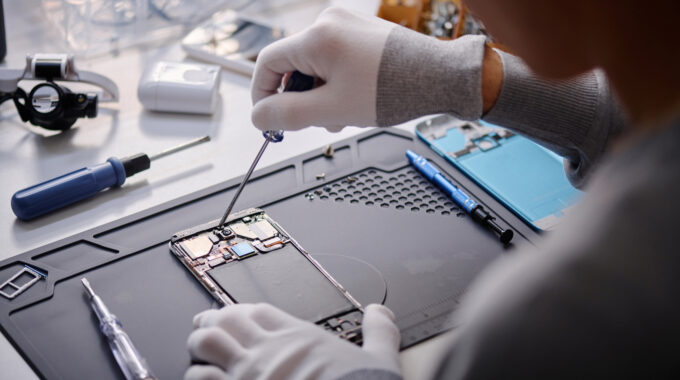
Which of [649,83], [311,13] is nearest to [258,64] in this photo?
[649,83]

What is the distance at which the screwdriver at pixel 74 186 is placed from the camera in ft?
3.17

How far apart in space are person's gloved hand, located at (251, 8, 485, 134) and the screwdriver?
24 cm

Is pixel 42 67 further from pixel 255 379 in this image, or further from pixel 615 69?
pixel 615 69

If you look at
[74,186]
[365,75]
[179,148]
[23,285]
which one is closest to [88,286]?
[23,285]

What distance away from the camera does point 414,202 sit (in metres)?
1.03

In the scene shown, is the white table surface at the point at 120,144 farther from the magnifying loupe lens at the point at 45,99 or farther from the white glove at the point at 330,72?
the white glove at the point at 330,72

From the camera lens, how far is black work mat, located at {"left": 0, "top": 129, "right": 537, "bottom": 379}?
809 mm

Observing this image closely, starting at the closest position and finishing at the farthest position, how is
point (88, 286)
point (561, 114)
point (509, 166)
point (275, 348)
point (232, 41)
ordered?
1. point (275, 348)
2. point (88, 286)
3. point (561, 114)
4. point (509, 166)
5. point (232, 41)

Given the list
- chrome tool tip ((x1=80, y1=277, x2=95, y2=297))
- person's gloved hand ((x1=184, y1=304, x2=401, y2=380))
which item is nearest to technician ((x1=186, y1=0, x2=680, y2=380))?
person's gloved hand ((x1=184, y1=304, x2=401, y2=380))

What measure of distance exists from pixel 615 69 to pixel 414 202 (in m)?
0.47

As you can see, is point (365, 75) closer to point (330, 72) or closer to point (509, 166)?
point (330, 72)

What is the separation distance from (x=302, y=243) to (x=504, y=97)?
1.11 ft

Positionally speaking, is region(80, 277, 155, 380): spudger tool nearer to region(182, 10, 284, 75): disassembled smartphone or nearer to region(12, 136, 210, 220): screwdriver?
region(12, 136, 210, 220): screwdriver

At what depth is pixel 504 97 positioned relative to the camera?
0.96 metres
